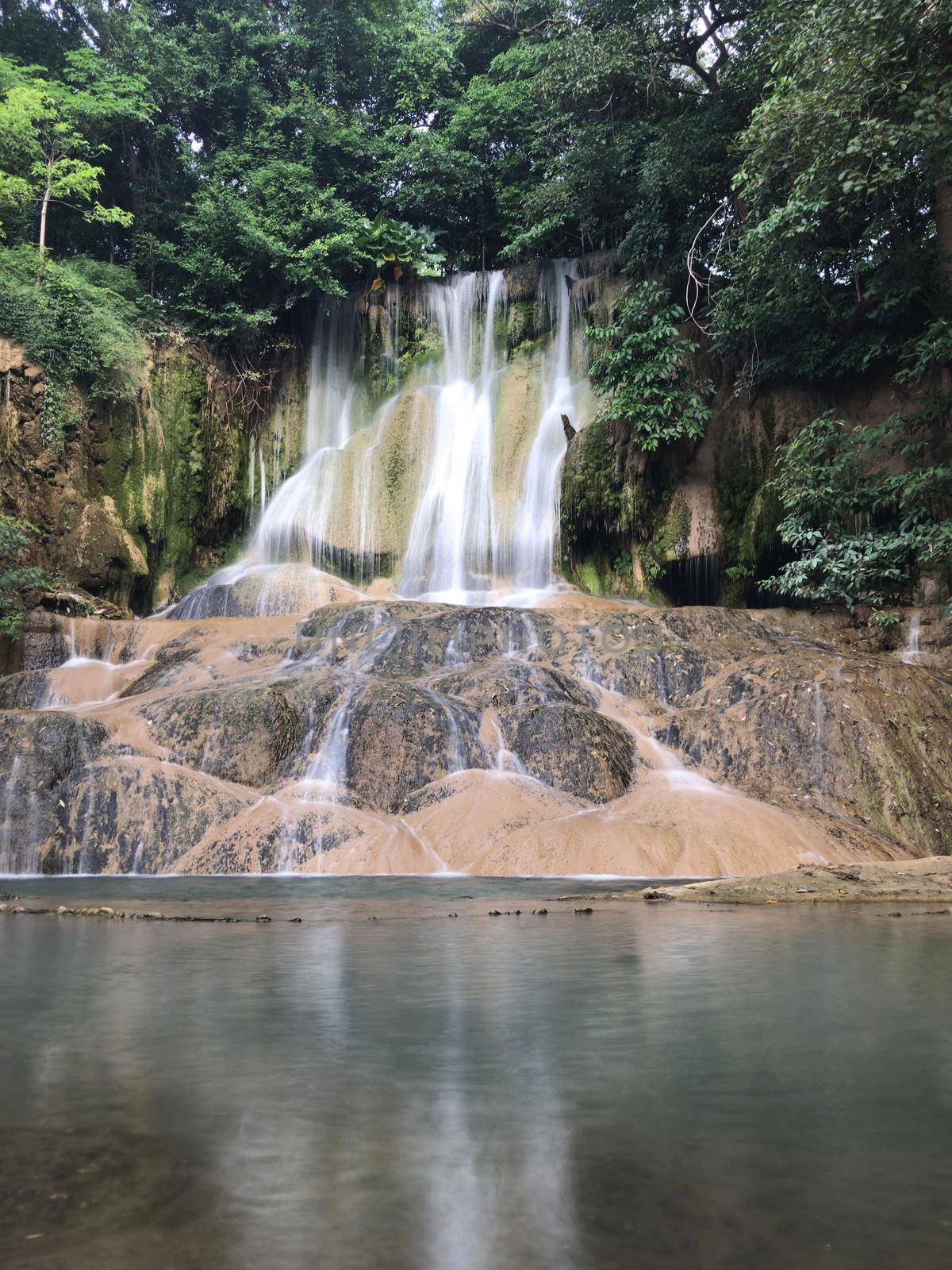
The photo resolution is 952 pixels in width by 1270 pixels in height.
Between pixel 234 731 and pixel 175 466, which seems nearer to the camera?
pixel 234 731

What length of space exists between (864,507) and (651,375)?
4.71 meters

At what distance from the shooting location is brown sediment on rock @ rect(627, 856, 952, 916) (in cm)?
591

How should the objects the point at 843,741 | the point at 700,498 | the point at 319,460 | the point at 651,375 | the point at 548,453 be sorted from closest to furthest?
the point at 843,741, the point at 651,375, the point at 700,498, the point at 548,453, the point at 319,460

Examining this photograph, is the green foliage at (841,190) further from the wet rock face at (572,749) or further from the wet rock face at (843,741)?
the wet rock face at (572,749)

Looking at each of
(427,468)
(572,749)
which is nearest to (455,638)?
(572,749)

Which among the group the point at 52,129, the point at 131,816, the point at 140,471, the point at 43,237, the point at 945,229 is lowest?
the point at 131,816

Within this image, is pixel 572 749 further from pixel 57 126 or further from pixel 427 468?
pixel 57 126

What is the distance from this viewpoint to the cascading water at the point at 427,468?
1903 cm

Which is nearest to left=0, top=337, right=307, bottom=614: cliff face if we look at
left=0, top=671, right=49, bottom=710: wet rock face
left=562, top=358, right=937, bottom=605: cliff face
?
left=0, top=671, right=49, bottom=710: wet rock face

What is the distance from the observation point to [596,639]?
12672 millimetres

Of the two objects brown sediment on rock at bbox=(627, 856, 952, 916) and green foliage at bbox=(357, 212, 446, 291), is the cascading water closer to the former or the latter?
green foliage at bbox=(357, 212, 446, 291)

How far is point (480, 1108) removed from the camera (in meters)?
2.06

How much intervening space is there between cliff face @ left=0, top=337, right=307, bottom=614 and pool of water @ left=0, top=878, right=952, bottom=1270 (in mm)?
15475

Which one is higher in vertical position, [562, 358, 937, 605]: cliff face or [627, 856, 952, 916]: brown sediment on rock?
[562, 358, 937, 605]: cliff face
